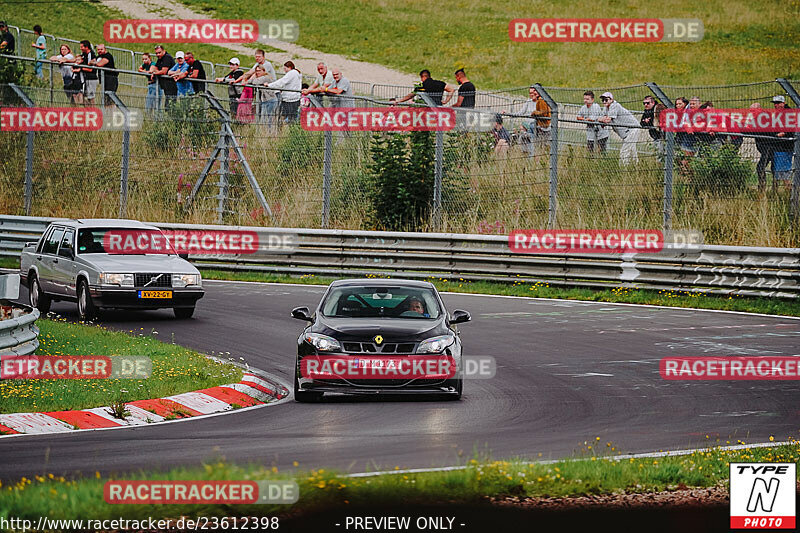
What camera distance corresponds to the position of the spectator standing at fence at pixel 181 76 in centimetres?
2784

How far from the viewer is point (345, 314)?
1297 cm

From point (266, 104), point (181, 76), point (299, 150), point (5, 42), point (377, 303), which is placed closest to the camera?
point (377, 303)

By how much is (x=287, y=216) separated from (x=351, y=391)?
15408 millimetres

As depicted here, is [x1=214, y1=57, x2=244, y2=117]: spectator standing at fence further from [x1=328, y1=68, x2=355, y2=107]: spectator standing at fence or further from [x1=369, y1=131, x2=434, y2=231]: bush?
[x1=369, y1=131, x2=434, y2=231]: bush

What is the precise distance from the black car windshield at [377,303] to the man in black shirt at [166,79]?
15.4 m

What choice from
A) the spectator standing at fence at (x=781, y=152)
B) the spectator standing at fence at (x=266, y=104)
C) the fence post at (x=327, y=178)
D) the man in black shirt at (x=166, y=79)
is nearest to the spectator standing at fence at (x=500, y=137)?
the fence post at (x=327, y=178)

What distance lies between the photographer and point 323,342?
40.0ft

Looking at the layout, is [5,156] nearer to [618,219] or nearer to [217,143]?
[217,143]

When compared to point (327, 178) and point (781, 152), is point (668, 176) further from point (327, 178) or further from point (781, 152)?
point (327, 178)

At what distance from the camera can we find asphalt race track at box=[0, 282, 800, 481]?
9.34 m

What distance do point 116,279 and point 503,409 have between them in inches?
323

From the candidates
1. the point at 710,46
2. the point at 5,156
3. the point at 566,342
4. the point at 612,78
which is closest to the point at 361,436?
the point at 566,342

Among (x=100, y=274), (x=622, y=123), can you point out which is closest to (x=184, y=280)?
(x=100, y=274)

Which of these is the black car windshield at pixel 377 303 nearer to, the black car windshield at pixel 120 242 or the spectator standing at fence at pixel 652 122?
the black car windshield at pixel 120 242
